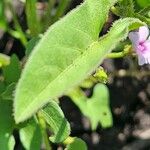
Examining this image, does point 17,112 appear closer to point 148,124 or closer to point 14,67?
point 14,67

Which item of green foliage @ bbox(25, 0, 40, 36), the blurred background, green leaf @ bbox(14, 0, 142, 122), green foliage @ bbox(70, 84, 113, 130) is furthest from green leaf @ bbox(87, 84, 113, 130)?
green leaf @ bbox(14, 0, 142, 122)

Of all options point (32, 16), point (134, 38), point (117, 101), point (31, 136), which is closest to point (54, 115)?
point (31, 136)

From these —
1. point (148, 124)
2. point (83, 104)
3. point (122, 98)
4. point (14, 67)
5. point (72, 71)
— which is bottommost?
point (148, 124)

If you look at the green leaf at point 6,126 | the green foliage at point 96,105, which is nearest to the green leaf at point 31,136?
the green leaf at point 6,126

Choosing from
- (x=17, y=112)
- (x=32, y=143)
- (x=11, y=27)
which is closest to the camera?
(x=17, y=112)

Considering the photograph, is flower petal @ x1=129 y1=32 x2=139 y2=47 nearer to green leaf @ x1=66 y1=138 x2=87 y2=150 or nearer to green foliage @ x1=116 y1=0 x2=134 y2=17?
green foliage @ x1=116 y1=0 x2=134 y2=17

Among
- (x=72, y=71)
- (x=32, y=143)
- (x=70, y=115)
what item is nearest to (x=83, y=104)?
(x=70, y=115)

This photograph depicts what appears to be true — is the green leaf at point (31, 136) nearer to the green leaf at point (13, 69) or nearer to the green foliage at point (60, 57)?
the green leaf at point (13, 69)
